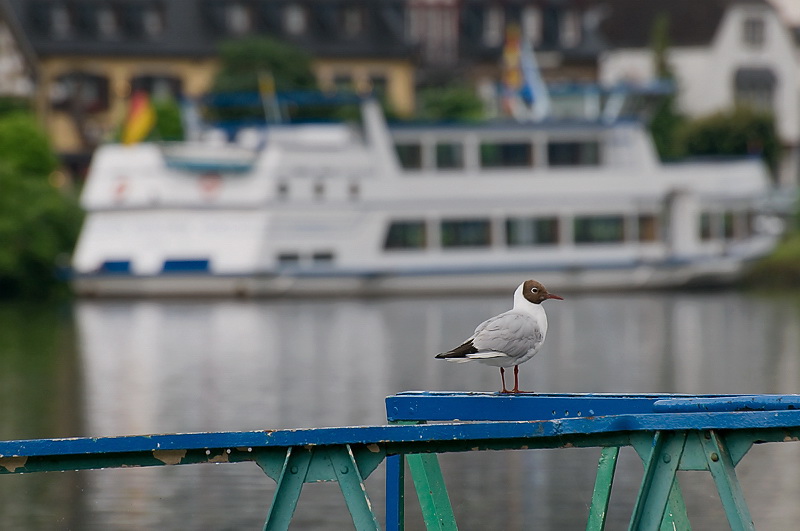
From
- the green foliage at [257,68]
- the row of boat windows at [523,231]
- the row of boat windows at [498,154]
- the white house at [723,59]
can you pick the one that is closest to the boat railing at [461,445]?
the row of boat windows at [523,231]

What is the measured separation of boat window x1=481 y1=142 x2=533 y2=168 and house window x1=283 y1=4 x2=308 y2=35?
2408 centimetres

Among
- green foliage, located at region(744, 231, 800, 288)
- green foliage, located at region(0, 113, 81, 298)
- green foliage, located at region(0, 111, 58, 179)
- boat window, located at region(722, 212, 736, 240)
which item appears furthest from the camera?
green foliage, located at region(0, 111, 58, 179)

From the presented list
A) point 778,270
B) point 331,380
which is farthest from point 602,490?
point 778,270

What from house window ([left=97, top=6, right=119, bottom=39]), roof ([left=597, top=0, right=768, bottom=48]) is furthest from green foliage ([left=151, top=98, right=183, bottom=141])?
roof ([left=597, top=0, right=768, bottom=48])

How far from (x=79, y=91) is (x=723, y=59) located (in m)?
25.4

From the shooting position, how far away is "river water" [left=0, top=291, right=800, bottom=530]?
1355cm

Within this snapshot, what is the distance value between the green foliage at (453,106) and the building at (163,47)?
3.99ft

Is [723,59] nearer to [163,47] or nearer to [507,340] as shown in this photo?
[163,47]

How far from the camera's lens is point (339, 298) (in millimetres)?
45844

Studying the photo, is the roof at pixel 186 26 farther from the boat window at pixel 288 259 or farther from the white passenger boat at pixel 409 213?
the boat window at pixel 288 259

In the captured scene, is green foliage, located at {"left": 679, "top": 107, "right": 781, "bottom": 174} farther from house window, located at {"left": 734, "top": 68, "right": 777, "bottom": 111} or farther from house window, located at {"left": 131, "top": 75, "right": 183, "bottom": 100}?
house window, located at {"left": 131, "top": 75, "right": 183, "bottom": 100}

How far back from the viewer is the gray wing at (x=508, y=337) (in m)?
8.41

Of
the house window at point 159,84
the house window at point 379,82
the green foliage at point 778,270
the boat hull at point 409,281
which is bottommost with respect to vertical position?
the green foliage at point 778,270

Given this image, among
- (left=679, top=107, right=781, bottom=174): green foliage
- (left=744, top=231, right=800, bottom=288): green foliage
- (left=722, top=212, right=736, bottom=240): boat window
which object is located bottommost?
(left=744, top=231, right=800, bottom=288): green foliage
